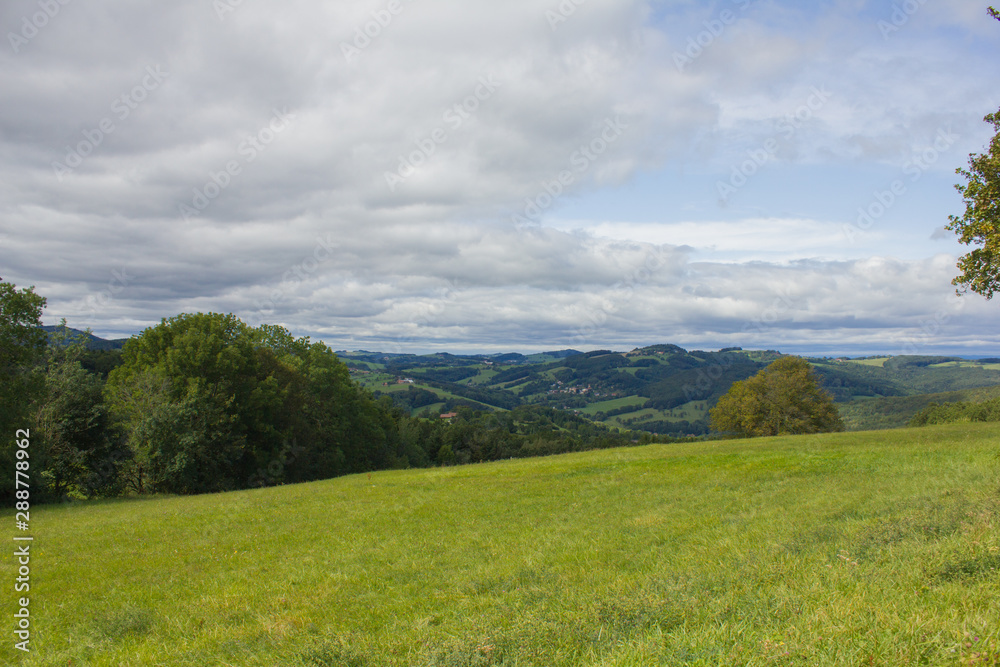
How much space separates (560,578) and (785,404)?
64.0m

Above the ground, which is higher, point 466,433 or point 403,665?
point 403,665

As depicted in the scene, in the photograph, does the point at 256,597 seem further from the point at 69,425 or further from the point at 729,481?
the point at 69,425

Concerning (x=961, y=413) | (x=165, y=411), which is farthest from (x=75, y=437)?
(x=961, y=413)

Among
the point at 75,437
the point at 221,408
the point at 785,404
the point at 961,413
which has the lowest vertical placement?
the point at 961,413

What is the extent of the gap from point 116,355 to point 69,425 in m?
52.8

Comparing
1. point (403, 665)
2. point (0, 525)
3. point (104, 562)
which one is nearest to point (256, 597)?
point (403, 665)

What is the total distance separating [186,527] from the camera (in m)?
17.3

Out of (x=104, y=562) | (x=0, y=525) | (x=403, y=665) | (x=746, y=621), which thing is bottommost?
(x=0, y=525)

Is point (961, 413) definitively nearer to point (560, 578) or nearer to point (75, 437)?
point (560, 578)

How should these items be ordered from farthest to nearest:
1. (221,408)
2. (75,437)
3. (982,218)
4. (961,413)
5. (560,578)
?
(961,413) → (221,408) → (75,437) → (982,218) → (560,578)

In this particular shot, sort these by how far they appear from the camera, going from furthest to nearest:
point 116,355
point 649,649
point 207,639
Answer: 1. point 116,355
2. point 207,639
3. point 649,649

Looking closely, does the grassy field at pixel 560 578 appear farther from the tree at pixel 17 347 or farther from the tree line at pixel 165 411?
the tree line at pixel 165 411

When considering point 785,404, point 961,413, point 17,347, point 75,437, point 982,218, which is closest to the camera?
point 982,218

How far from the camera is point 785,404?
6300 cm
